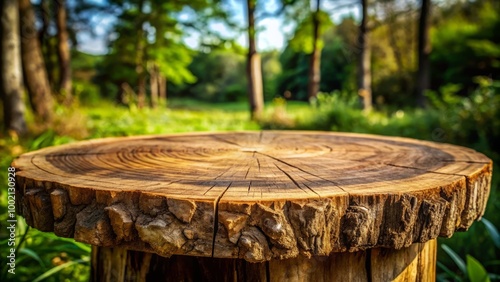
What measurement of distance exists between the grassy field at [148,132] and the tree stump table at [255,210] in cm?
49

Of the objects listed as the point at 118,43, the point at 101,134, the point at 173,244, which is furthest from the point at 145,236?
the point at 118,43

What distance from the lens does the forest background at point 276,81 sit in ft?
8.85

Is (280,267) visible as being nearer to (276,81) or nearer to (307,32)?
(307,32)

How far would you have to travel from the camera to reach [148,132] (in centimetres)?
574

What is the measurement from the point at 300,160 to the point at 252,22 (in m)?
9.26

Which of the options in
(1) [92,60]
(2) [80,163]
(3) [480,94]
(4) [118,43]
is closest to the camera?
(2) [80,163]

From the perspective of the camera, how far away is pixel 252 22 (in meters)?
10.3

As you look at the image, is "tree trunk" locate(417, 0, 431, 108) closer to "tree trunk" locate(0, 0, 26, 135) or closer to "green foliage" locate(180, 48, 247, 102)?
"tree trunk" locate(0, 0, 26, 135)

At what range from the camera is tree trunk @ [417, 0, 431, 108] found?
34.2 feet

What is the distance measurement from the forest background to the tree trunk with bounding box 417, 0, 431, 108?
0.03 metres

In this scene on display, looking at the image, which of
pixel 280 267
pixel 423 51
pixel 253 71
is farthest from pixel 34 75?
pixel 423 51

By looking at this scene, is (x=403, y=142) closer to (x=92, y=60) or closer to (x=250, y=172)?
(x=250, y=172)

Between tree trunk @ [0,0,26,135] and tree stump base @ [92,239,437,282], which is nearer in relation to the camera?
tree stump base @ [92,239,437,282]

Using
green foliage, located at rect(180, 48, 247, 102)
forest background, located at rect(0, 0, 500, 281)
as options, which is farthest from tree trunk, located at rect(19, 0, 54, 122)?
green foliage, located at rect(180, 48, 247, 102)
